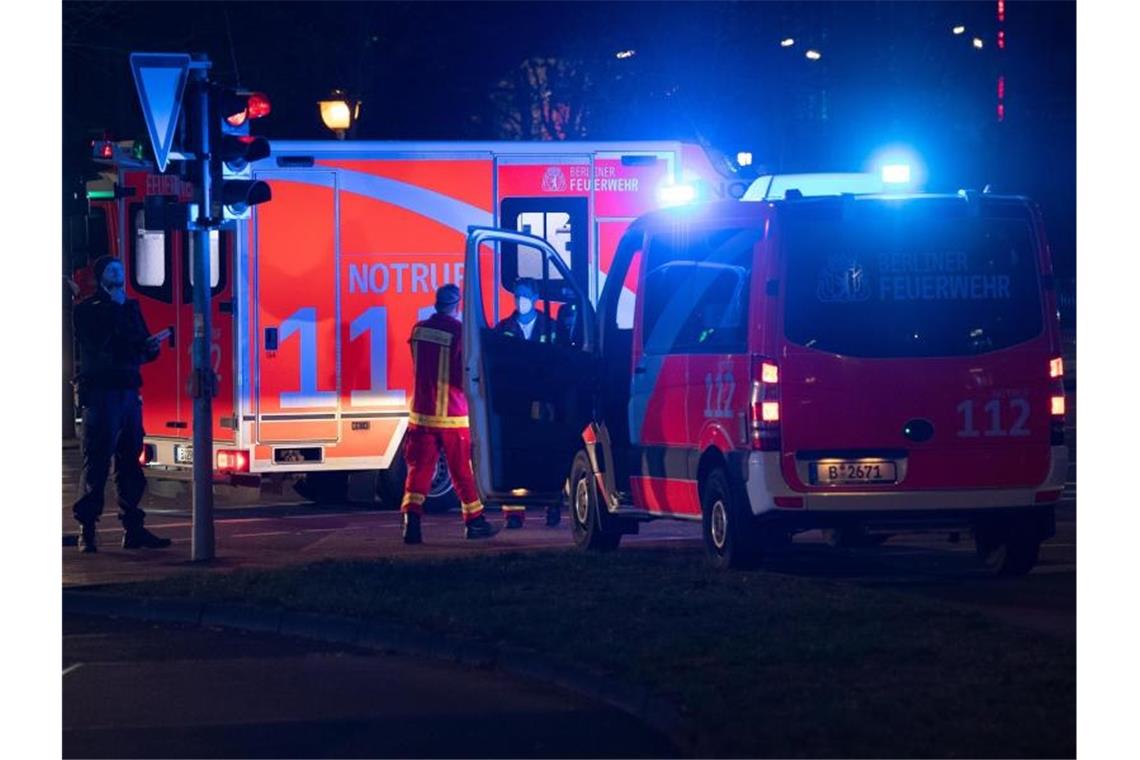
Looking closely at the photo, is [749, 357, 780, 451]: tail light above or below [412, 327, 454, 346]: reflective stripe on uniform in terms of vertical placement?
below

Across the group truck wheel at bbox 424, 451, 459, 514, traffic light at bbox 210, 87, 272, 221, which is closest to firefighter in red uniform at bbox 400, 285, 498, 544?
traffic light at bbox 210, 87, 272, 221

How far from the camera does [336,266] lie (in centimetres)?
1786

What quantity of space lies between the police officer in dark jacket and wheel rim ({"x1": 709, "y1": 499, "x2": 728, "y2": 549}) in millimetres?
4481

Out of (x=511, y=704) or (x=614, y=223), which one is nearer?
(x=511, y=704)

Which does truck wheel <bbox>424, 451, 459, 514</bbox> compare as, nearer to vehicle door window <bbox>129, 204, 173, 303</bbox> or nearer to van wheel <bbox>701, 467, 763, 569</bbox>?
vehicle door window <bbox>129, 204, 173, 303</bbox>

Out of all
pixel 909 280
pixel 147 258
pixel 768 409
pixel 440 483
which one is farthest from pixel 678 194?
pixel 768 409

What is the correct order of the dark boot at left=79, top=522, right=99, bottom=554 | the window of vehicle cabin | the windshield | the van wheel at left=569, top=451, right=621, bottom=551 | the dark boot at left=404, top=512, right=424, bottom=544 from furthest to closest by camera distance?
the dark boot at left=404, top=512, right=424, bottom=544 < the dark boot at left=79, top=522, right=99, bottom=554 < the van wheel at left=569, top=451, right=621, bottom=551 < the window of vehicle cabin < the windshield

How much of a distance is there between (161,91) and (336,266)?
170 inches

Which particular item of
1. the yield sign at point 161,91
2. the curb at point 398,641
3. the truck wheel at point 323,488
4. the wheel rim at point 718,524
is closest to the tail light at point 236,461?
the truck wheel at point 323,488

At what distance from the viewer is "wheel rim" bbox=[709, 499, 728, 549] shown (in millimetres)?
12859
